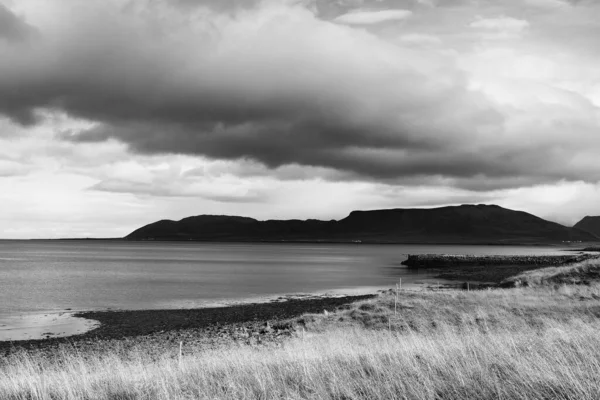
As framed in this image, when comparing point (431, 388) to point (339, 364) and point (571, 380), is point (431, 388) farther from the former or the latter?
point (339, 364)

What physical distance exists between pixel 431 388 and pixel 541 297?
1066 inches

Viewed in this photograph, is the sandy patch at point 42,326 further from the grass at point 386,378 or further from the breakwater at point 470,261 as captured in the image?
the breakwater at point 470,261

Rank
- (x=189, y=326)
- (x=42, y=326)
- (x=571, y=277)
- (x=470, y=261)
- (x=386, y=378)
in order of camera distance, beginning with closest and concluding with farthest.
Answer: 1. (x=386, y=378)
2. (x=189, y=326)
3. (x=42, y=326)
4. (x=571, y=277)
5. (x=470, y=261)

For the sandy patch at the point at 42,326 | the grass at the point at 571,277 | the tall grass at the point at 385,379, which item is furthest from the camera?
the grass at the point at 571,277

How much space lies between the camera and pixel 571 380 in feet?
27.6

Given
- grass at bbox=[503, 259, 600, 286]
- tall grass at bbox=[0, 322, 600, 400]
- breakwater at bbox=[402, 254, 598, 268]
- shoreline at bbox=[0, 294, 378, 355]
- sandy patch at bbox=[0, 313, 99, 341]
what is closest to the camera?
tall grass at bbox=[0, 322, 600, 400]

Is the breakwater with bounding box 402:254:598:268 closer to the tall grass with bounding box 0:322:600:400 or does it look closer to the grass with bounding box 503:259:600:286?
the grass with bounding box 503:259:600:286

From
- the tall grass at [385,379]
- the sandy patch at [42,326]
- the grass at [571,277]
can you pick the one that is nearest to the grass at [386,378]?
the tall grass at [385,379]

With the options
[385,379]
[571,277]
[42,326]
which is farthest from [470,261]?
[385,379]

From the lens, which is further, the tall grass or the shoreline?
the shoreline

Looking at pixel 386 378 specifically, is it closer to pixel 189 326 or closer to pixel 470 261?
pixel 189 326

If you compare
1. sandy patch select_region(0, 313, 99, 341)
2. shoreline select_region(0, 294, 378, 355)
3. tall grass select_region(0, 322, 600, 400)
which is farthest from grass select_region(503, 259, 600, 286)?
sandy patch select_region(0, 313, 99, 341)

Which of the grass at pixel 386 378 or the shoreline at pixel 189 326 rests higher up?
the grass at pixel 386 378

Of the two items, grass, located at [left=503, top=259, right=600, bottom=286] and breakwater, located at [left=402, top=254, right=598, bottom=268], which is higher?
grass, located at [left=503, top=259, right=600, bottom=286]
